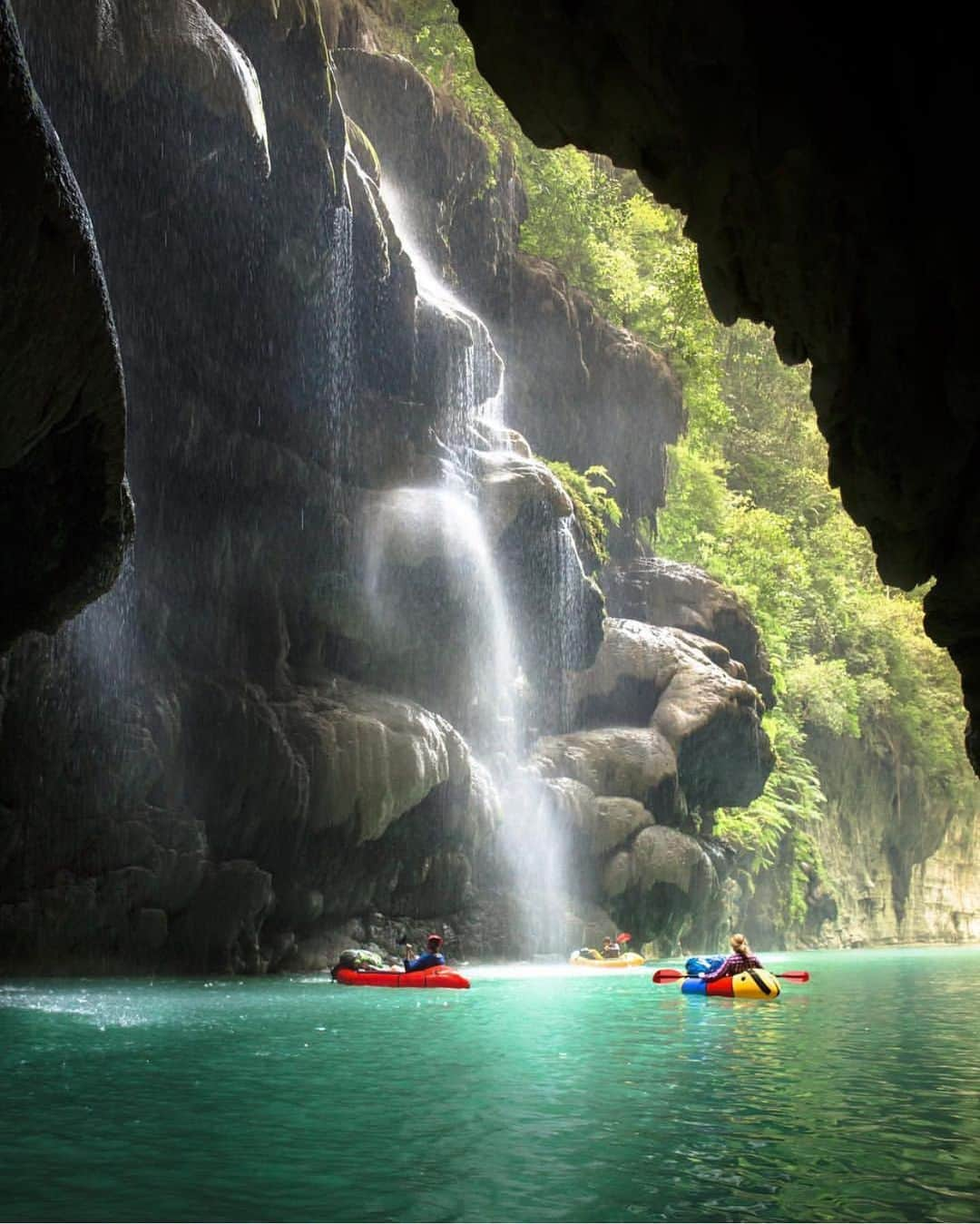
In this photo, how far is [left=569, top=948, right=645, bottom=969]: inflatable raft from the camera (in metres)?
22.3

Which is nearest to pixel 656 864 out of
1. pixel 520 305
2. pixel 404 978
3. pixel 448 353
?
pixel 404 978

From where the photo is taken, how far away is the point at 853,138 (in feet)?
19.7

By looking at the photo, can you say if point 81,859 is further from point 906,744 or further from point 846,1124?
point 906,744

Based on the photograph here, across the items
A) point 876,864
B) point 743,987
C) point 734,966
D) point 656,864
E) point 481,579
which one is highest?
point 481,579

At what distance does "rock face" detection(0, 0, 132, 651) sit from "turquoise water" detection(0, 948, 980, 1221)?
13.2ft

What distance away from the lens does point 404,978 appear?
17078 millimetres

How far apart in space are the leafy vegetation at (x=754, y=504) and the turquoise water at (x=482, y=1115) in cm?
1704

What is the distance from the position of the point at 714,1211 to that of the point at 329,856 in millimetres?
16026

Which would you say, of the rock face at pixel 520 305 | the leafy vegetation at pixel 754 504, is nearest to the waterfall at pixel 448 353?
the rock face at pixel 520 305

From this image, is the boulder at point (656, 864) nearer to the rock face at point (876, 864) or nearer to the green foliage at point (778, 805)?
the green foliage at point (778, 805)

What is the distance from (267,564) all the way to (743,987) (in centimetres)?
1026

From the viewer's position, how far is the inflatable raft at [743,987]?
15.6m

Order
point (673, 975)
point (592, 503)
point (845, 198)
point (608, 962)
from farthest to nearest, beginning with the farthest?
point (592, 503) < point (608, 962) < point (673, 975) < point (845, 198)

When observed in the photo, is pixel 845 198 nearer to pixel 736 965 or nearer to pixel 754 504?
pixel 736 965
